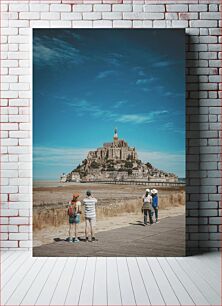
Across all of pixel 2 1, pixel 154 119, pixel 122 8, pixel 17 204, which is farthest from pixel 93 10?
pixel 17 204

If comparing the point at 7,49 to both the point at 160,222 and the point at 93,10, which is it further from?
the point at 160,222

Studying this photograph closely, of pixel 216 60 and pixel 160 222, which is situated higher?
pixel 216 60

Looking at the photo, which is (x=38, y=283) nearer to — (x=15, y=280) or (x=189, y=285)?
(x=15, y=280)

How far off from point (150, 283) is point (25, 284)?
93cm

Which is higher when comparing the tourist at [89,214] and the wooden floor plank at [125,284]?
the tourist at [89,214]

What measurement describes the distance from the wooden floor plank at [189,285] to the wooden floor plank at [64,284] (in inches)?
33.6

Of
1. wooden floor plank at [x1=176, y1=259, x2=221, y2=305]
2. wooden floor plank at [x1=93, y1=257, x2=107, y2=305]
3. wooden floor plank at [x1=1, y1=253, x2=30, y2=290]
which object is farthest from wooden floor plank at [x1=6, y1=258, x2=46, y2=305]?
wooden floor plank at [x1=176, y1=259, x2=221, y2=305]

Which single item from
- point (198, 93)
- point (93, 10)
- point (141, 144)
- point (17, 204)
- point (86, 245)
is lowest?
point (86, 245)

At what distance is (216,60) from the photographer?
16.3ft

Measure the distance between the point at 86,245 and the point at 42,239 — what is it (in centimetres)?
42

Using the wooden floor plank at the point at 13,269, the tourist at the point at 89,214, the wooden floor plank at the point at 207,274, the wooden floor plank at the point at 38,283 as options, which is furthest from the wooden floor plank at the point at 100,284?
the wooden floor plank at the point at 207,274

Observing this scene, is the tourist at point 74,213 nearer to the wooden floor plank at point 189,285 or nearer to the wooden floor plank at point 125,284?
the wooden floor plank at point 125,284

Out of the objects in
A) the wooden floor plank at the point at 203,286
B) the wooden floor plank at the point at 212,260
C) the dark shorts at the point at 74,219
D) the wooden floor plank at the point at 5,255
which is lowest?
the wooden floor plank at the point at 203,286

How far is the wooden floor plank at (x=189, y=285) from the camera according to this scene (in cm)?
349
